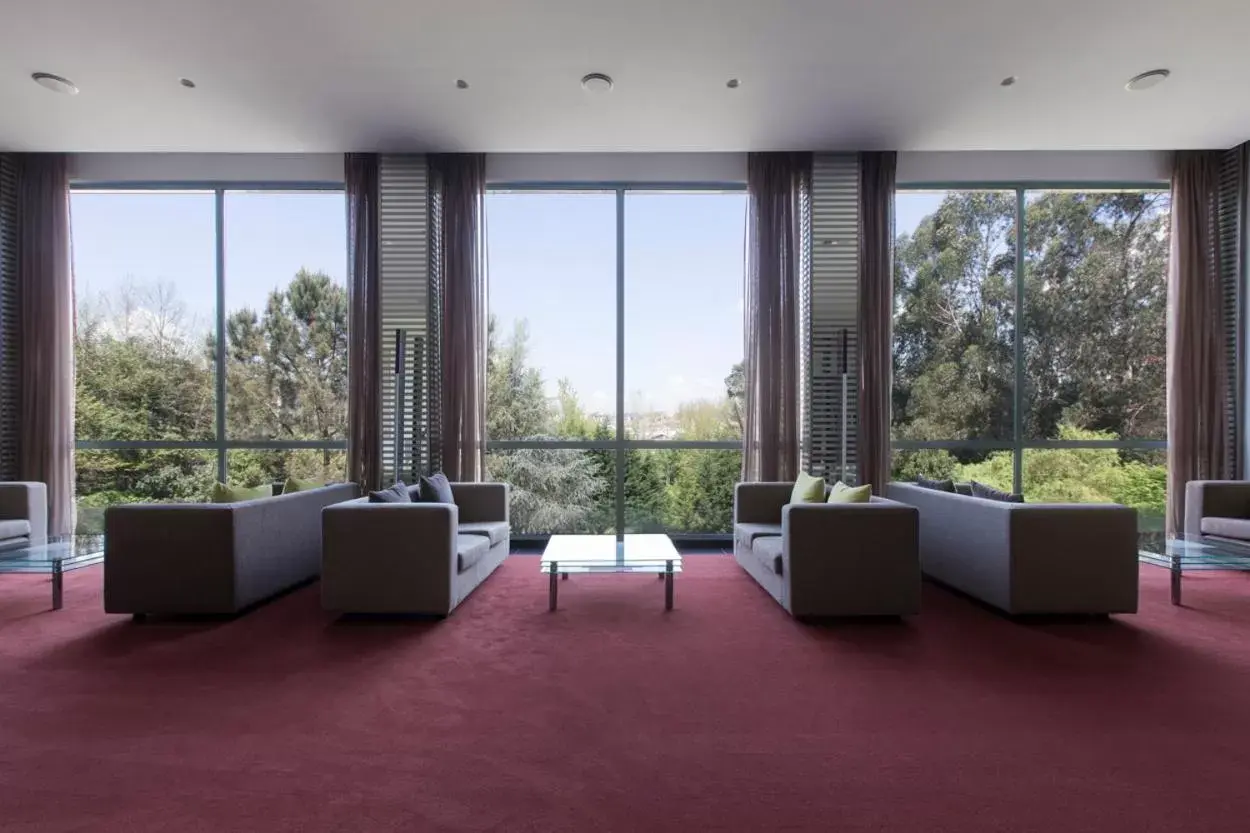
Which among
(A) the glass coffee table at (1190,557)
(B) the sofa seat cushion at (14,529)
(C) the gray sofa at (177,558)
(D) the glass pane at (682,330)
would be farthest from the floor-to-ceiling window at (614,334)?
(B) the sofa seat cushion at (14,529)

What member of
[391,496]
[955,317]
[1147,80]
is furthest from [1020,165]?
[391,496]

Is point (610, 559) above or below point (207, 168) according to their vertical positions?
below

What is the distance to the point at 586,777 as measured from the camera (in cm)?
188

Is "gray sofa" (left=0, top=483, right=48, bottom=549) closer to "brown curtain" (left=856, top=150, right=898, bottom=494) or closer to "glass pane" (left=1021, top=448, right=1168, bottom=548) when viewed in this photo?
"brown curtain" (left=856, top=150, right=898, bottom=494)

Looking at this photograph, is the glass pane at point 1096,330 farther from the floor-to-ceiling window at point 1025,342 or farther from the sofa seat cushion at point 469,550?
the sofa seat cushion at point 469,550

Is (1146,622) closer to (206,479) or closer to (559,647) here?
(559,647)

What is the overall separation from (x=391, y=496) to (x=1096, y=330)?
21.2 ft

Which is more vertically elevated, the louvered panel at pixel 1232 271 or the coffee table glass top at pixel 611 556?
the louvered panel at pixel 1232 271

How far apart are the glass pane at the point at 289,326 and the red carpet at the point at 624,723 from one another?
Result: 250 cm

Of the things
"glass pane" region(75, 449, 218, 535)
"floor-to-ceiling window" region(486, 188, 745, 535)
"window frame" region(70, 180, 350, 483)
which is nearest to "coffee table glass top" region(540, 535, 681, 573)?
"floor-to-ceiling window" region(486, 188, 745, 535)

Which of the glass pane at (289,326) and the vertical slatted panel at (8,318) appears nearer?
the vertical slatted panel at (8,318)

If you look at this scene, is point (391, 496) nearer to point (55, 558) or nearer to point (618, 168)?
point (55, 558)

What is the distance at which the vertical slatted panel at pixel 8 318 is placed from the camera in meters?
5.44

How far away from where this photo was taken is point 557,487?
577 cm
